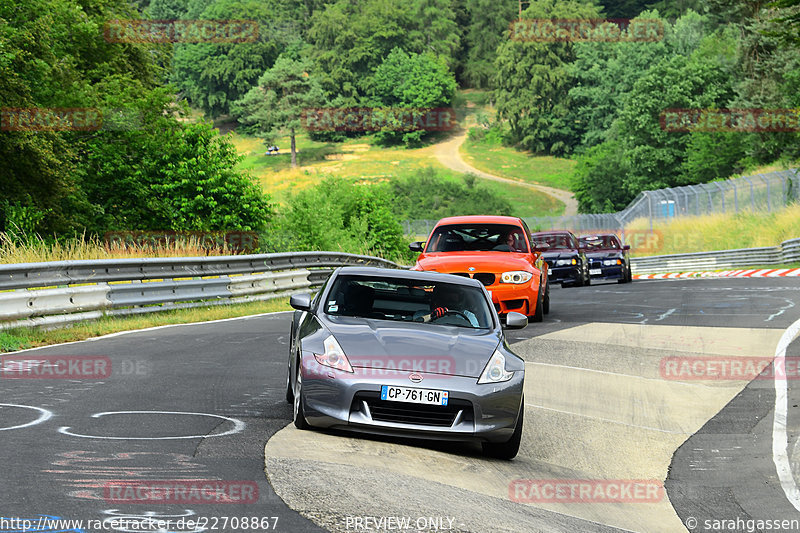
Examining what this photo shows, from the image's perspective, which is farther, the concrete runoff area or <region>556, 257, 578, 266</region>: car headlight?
<region>556, 257, 578, 266</region>: car headlight

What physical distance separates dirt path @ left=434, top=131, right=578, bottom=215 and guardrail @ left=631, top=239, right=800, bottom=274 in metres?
61.8

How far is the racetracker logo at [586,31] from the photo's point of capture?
127 m

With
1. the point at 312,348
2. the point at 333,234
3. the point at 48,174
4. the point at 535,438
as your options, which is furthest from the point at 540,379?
the point at 333,234

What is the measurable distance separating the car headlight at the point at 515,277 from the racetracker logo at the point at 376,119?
136311 mm

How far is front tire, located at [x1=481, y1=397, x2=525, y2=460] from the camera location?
7.73 meters

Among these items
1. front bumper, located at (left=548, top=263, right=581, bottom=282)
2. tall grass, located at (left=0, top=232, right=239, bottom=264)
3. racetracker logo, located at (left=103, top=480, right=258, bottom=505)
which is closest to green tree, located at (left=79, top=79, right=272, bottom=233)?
tall grass, located at (left=0, top=232, right=239, bottom=264)

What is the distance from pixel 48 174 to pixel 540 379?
22345mm

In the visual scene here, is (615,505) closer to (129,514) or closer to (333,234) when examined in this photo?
(129,514)

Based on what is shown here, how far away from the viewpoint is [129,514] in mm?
5035

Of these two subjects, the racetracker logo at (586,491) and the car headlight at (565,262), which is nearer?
the racetracker logo at (586,491)

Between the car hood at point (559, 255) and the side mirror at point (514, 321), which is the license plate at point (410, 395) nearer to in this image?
the side mirror at point (514, 321)

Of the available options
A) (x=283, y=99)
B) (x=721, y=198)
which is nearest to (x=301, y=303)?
(x=721, y=198)

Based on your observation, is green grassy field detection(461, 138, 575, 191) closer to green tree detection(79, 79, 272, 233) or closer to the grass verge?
green tree detection(79, 79, 272, 233)

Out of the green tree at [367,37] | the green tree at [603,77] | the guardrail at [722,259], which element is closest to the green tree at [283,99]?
the green tree at [367,37]
